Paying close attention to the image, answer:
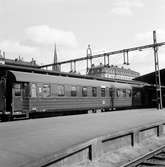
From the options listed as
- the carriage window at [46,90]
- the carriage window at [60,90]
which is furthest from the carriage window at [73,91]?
the carriage window at [46,90]

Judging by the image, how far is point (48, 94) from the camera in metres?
18.6

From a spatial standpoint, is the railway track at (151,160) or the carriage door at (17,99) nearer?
the railway track at (151,160)

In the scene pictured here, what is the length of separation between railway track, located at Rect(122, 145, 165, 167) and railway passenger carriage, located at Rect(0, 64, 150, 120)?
9.00 metres

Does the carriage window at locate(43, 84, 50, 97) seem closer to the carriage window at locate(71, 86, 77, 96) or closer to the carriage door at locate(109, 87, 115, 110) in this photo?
the carriage window at locate(71, 86, 77, 96)

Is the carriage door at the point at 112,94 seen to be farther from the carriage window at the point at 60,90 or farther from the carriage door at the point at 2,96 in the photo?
the carriage door at the point at 2,96

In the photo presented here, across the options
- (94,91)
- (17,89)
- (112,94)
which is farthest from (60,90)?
(112,94)

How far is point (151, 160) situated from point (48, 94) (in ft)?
34.1

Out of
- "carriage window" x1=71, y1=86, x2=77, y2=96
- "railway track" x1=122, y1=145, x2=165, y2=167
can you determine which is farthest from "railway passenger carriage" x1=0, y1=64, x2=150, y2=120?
"railway track" x1=122, y1=145, x2=165, y2=167

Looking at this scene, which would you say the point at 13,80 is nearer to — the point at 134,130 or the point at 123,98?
the point at 134,130

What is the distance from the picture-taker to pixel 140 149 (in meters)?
11.5

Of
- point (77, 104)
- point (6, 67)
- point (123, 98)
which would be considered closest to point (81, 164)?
point (6, 67)

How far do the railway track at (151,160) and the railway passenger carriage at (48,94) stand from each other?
29.5 ft

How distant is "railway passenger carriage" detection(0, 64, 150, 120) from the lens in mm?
16562

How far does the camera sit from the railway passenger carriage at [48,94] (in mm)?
16562
